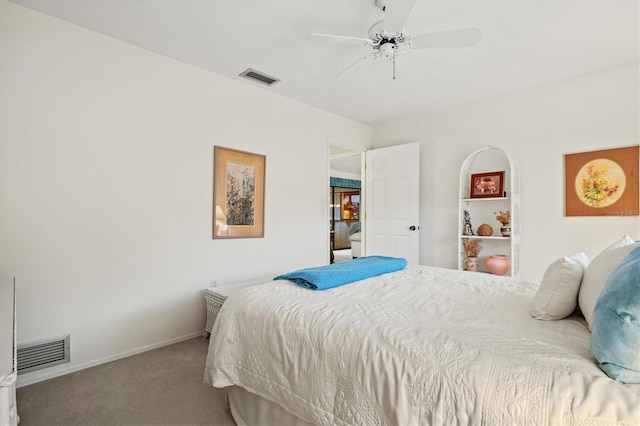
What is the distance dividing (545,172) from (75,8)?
4361 mm

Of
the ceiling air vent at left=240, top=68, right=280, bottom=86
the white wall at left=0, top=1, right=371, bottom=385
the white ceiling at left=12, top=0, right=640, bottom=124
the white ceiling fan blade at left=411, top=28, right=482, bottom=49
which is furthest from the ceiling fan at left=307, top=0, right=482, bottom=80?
the white wall at left=0, top=1, right=371, bottom=385

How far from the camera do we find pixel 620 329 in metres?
0.87

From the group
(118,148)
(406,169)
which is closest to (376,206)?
(406,169)

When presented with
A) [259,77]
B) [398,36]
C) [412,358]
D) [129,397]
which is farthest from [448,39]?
[129,397]

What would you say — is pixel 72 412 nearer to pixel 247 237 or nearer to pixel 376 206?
pixel 247 237

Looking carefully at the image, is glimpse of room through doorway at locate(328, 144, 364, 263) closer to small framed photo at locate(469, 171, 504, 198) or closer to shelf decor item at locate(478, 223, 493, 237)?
small framed photo at locate(469, 171, 504, 198)

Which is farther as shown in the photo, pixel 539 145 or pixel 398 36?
pixel 539 145

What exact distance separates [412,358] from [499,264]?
113 inches

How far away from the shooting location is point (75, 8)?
2.26 meters

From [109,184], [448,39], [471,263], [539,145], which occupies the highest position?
[448,39]

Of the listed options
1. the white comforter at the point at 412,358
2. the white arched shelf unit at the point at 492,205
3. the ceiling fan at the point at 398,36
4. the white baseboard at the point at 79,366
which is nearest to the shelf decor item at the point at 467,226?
Answer: the white arched shelf unit at the point at 492,205

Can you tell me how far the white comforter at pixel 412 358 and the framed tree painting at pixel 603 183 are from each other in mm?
1889

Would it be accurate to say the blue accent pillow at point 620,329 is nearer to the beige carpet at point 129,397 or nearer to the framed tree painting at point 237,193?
the beige carpet at point 129,397

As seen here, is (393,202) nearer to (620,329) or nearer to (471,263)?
(471,263)
